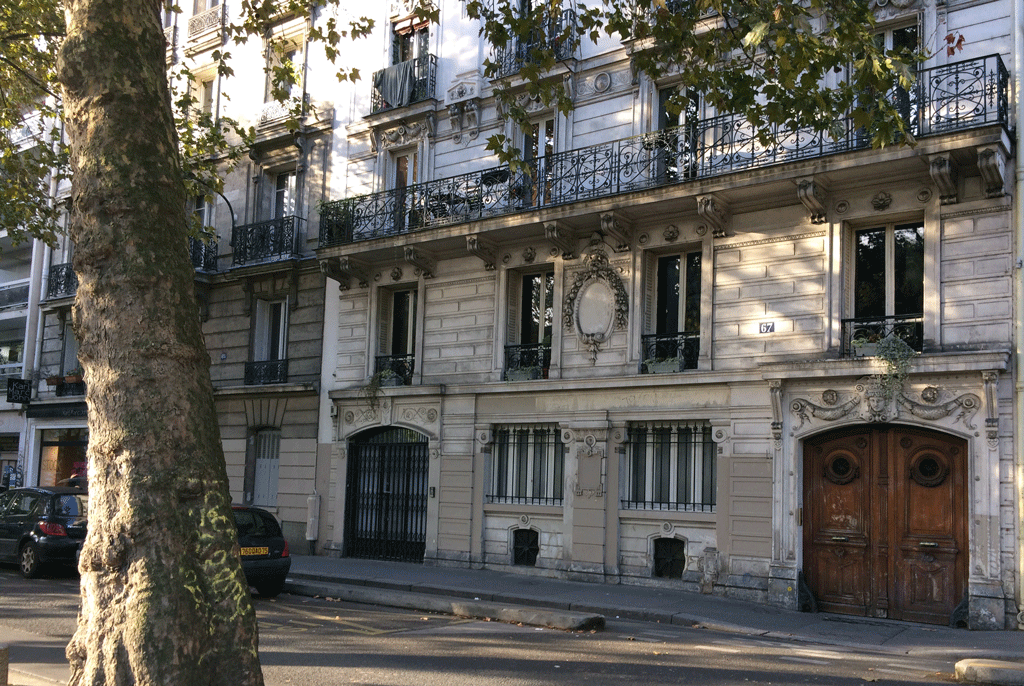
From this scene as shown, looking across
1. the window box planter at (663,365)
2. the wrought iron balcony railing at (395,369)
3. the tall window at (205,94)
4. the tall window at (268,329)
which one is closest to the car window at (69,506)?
the wrought iron balcony railing at (395,369)

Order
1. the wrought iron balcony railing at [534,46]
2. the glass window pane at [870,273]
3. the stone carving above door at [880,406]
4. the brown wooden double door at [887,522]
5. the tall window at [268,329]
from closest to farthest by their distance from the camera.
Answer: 1. the stone carving above door at [880,406]
2. the brown wooden double door at [887,522]
3. the glass window pane at [870,273]
4. the wrought iron balcony railing at [534,46]
5. the tall window at [268,329]

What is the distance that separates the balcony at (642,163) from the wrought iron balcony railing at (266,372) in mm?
3332

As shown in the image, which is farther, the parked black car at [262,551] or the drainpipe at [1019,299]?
the parked black car at [262,551]

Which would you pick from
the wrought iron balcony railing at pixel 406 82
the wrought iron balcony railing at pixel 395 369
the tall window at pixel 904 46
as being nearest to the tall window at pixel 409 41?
the wrought iron balcony railing at pixel 406 82

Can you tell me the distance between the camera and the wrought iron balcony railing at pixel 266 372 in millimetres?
21406

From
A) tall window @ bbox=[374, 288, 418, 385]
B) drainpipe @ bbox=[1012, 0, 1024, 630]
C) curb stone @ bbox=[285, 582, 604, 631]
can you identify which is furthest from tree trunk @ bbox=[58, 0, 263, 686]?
tall window @ bbox=[374, 288, 418, 385]

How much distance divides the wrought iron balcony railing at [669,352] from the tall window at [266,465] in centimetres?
979

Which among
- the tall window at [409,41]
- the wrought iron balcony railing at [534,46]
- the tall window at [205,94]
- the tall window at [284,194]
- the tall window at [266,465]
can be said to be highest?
the tall window at [205,94]

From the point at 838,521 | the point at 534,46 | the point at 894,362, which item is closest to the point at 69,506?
the point at 534,46

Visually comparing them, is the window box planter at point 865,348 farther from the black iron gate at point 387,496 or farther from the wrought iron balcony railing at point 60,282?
the wrought iron balcony railing at point 60,282

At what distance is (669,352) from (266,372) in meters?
10.4

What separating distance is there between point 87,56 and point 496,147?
630 cm

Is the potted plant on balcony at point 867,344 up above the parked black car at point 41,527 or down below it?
above

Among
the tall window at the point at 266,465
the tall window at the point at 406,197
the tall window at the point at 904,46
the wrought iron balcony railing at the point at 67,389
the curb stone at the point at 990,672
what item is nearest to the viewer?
the curb stone at the point at 990,672
